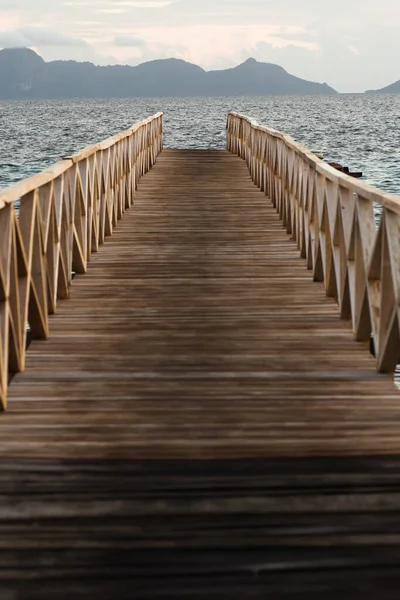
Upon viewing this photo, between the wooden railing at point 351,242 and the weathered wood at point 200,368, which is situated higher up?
the wooden railing at point 351,242

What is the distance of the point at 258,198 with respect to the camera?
513 inches

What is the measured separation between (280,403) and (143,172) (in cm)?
1368

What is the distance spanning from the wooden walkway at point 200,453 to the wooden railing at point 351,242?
0.22 metres

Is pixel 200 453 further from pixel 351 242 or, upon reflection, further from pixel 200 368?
pixel 351 242

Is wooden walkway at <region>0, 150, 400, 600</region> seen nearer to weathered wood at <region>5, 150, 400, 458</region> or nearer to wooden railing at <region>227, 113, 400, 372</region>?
weathered wood at <region>5, 150, 400, 458</region>

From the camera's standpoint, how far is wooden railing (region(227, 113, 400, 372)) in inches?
178

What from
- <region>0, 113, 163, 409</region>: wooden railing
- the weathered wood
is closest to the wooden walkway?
the weathered wood

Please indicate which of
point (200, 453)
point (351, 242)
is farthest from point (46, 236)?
point (200, 453)

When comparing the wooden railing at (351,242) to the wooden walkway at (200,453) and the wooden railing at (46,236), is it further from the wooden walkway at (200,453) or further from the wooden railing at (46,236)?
the wooden railing at (46,236)

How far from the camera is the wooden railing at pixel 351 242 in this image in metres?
4.52

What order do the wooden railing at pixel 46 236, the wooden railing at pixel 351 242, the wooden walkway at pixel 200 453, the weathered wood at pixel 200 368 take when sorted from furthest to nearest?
the wooden railing at pixel 351 242
the wooden railing at pixel 46 236
the weathered wood at pixel 200 368
the wooden walkway at pixel 200 453

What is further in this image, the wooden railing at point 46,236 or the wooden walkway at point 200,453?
the wooden railing at point 46,236

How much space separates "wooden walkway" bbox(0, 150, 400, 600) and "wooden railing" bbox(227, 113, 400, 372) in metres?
0.22

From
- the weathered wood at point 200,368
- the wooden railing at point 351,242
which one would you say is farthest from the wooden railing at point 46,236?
the wooden railing at point 351,242
